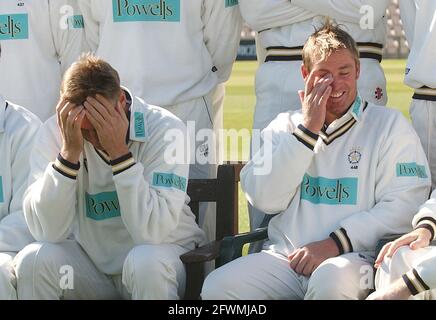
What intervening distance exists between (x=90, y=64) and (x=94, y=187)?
51 cm

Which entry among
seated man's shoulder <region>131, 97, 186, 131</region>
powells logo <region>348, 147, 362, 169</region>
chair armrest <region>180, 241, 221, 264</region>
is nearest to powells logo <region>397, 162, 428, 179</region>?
powells logo <region>348, 147, 362, 169</region>

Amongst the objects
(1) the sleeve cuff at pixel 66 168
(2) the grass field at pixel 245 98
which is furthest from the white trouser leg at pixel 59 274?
(2) the grass field at pixel 245 98

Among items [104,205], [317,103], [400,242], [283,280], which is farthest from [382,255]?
[104,205]

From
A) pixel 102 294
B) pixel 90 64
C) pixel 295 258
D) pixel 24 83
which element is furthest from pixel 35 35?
pixel 295 258

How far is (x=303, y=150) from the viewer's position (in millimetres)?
4230

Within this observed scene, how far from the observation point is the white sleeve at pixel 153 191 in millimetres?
4148

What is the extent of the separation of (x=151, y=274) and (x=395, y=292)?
2.96 feet

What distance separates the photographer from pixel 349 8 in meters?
4.98

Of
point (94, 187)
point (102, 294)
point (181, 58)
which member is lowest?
point (102, 294)

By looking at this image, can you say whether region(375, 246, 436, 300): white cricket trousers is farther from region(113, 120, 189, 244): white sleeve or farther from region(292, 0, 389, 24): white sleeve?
region(292, 0, 389, 24): white sleeve

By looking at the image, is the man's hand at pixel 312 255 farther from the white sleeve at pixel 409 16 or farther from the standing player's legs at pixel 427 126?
the white sleeve at pixel 409 16

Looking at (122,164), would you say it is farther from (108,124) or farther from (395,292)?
(395,292)

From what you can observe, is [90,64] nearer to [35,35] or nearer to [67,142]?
[67,142]

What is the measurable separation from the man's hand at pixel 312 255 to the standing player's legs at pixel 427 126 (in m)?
0.82
